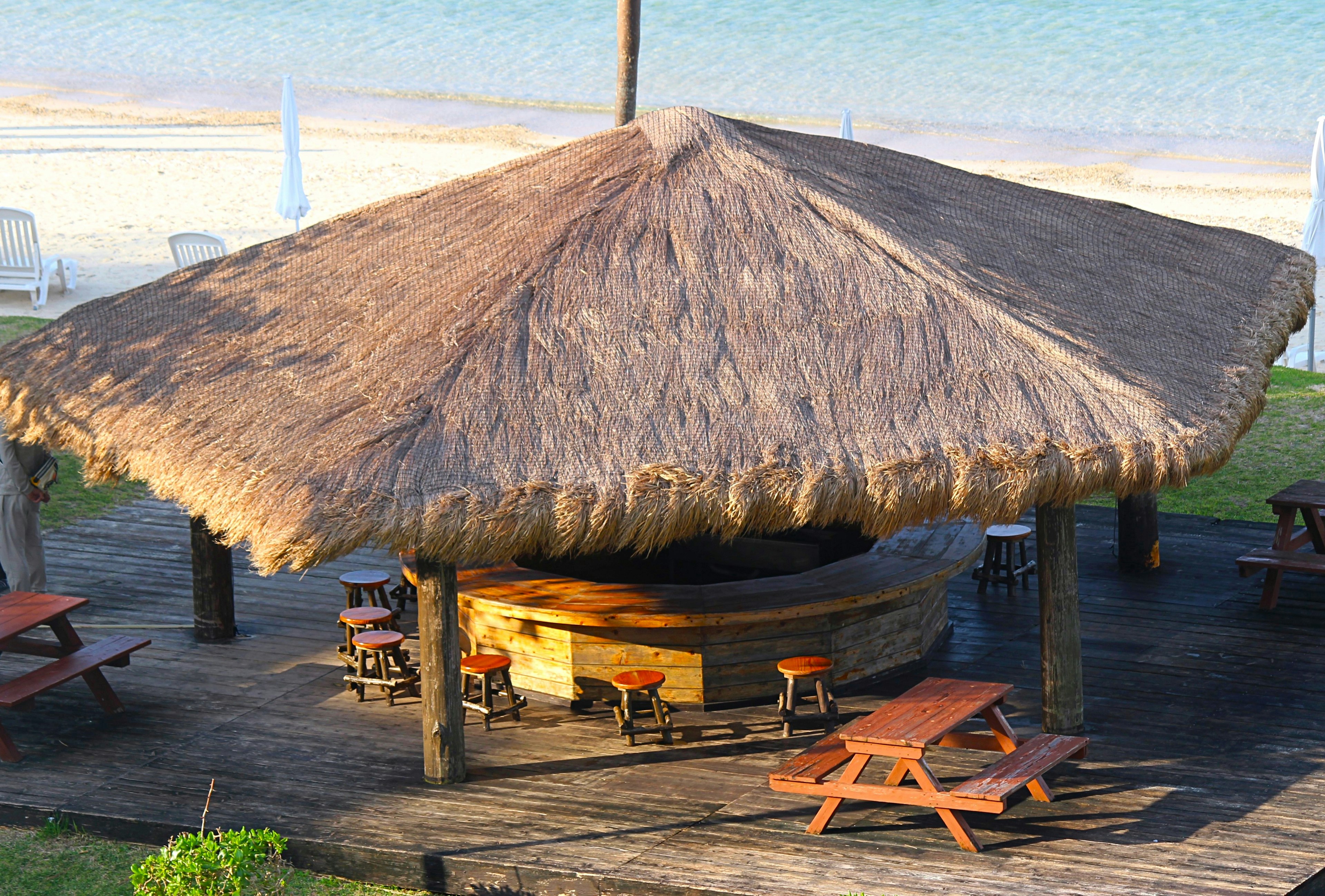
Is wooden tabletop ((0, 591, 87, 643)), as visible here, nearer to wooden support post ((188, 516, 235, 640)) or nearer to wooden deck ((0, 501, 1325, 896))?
wooden deck ((0, 501, 1325, 896))

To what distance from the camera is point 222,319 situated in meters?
8.63

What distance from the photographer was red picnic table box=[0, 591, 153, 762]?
7.88m

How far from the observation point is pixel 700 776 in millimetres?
7590

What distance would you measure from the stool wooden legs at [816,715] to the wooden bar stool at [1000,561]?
2.70 metres

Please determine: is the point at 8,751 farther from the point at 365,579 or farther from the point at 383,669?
the point at 365,579

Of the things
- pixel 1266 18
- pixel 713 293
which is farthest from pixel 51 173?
pixel 1266 18

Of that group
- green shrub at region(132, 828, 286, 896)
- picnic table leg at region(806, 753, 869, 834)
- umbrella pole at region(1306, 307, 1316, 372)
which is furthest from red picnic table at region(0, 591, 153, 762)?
umbrella pole at region(1306, 307, 1316, 372)

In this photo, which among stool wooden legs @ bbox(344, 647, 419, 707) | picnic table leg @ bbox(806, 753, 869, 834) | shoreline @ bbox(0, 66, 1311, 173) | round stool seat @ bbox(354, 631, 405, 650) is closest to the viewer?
picnic table leg @ bbox(806, 753, 869, 834)

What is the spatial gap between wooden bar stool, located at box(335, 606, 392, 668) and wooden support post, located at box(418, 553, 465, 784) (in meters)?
1.57

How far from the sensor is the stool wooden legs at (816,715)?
26.7 ft

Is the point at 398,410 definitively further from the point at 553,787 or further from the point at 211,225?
the point at 211,225

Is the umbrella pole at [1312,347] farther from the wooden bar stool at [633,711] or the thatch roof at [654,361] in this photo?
the wooden bar stool at [633,711]

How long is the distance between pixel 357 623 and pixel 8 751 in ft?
6.84

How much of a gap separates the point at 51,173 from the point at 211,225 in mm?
5674
